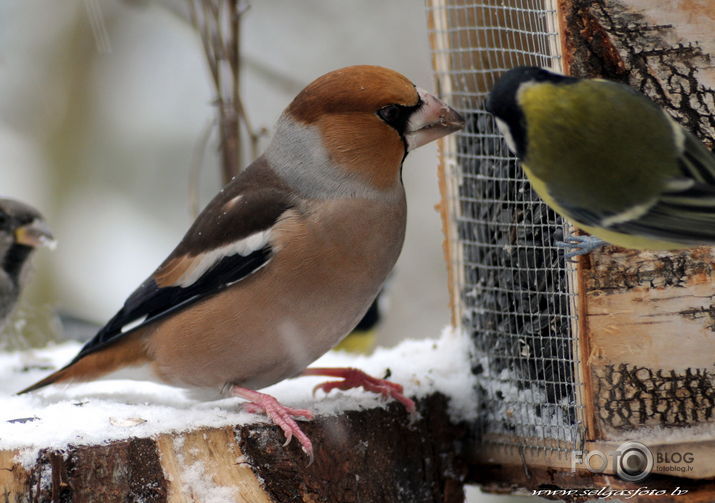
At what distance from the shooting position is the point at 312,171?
3.37m

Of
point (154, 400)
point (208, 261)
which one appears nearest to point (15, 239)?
point (154, 400)

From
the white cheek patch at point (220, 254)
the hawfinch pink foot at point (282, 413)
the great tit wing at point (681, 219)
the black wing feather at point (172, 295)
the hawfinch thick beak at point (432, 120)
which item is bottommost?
the hawfinch pink foot at point (282, 413)

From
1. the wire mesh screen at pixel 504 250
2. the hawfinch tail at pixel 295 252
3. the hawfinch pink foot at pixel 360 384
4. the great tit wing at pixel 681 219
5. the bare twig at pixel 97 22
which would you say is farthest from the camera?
the bare twig at pixel 97 22

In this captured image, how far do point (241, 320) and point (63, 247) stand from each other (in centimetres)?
563

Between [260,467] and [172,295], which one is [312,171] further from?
[260,467]

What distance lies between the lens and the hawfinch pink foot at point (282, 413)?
10.0ft

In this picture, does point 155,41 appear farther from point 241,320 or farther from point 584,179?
point 584,179

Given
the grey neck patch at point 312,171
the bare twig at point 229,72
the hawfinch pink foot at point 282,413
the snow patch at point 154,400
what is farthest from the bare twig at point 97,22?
the hawfinch pink foot at point 282,413

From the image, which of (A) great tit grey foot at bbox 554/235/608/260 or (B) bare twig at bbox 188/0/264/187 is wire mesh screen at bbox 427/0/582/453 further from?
(B) bare twig at bbox 188/0/264/187

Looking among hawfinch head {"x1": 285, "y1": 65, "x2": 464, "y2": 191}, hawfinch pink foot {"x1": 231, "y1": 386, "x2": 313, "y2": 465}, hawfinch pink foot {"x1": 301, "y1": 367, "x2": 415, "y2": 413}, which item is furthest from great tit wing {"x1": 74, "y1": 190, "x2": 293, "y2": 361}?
hawfinch pink foot {"x1": 301, "y1": 367, "x2": 415, "y2": 413}

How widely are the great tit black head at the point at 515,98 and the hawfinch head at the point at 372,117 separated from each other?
1.52 ft

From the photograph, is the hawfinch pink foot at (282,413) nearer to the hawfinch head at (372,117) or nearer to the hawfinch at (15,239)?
the hawfinch head at (372,117)

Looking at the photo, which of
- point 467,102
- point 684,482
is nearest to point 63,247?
point 467,102

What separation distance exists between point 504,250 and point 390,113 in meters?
0.79
